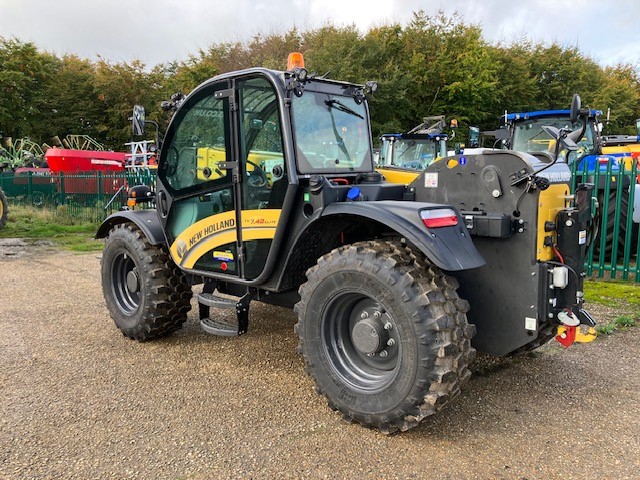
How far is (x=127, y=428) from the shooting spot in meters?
3.26

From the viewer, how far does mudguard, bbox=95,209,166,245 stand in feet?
15.5

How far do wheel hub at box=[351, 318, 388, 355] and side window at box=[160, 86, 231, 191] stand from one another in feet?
5.02

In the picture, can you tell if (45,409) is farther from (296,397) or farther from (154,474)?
(296,397)

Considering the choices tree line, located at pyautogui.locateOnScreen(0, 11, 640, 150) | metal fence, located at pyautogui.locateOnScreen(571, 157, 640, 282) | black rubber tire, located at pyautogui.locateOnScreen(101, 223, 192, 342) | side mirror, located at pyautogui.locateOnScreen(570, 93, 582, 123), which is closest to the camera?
side mirror, located at pyautogui.locateOnScreen(570, 93, 582, 123)

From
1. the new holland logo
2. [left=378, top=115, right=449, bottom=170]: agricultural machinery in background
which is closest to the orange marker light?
the new holland logo

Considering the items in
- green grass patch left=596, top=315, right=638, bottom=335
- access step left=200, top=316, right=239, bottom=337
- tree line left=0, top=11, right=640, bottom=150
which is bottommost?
green grass patch left=596, top=315, right=638, bottom=335

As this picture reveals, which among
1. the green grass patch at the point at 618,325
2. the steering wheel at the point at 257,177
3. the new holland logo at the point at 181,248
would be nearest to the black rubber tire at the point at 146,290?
the new holland logo at the point at 181,248

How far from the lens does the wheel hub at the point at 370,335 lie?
3.19 metres

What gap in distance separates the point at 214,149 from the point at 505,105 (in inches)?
1156

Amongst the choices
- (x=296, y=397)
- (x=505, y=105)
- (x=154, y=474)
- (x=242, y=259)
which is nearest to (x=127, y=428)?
(x=154, y=474)

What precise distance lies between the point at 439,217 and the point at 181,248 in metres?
2.31

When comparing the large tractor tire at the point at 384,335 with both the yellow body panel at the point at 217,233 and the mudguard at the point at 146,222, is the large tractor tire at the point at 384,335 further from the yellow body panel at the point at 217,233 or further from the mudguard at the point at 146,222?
the mudguard at the point at 146,222

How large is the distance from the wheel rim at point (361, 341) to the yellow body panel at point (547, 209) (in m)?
1.00

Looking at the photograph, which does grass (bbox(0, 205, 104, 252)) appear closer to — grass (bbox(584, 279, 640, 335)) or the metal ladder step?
the metal ladder step
